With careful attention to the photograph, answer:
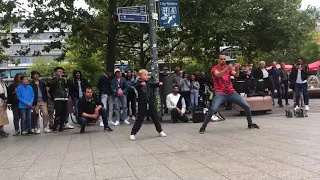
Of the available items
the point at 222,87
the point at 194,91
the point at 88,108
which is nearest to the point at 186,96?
the point at 194,91

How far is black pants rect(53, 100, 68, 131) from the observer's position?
34.7 ft

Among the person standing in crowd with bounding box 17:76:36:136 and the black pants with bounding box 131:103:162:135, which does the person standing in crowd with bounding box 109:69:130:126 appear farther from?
the black pants with bounding box 131:103:162:135

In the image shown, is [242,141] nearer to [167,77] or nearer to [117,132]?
[117,132]

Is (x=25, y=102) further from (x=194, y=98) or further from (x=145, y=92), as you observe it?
(x=194, y=98)

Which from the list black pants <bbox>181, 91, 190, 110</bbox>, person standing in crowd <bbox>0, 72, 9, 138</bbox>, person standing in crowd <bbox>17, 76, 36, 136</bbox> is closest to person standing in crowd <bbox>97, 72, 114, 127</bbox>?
person standing in crowd <bbox>17, 76, 36, 136</bbox>

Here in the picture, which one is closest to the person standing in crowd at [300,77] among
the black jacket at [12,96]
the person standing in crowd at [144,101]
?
the person standing in crowd at [144,101]

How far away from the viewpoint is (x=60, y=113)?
1062 centimetres

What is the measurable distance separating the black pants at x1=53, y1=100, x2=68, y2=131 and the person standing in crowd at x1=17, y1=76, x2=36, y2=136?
0.69 m

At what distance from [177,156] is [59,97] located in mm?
5949

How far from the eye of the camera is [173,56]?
3078 centimetres

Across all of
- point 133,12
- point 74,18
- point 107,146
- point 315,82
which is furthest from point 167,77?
point 315,82

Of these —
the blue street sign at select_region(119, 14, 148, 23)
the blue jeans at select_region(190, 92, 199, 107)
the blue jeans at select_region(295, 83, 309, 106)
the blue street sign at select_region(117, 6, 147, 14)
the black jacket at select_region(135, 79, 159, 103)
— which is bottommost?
the blue jeans at select_region(190, 92, 199, 107)

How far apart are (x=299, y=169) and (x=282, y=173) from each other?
303 mm

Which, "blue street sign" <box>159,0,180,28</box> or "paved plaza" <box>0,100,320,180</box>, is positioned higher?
"blue street sign" <box>159,0,180,28</box>
